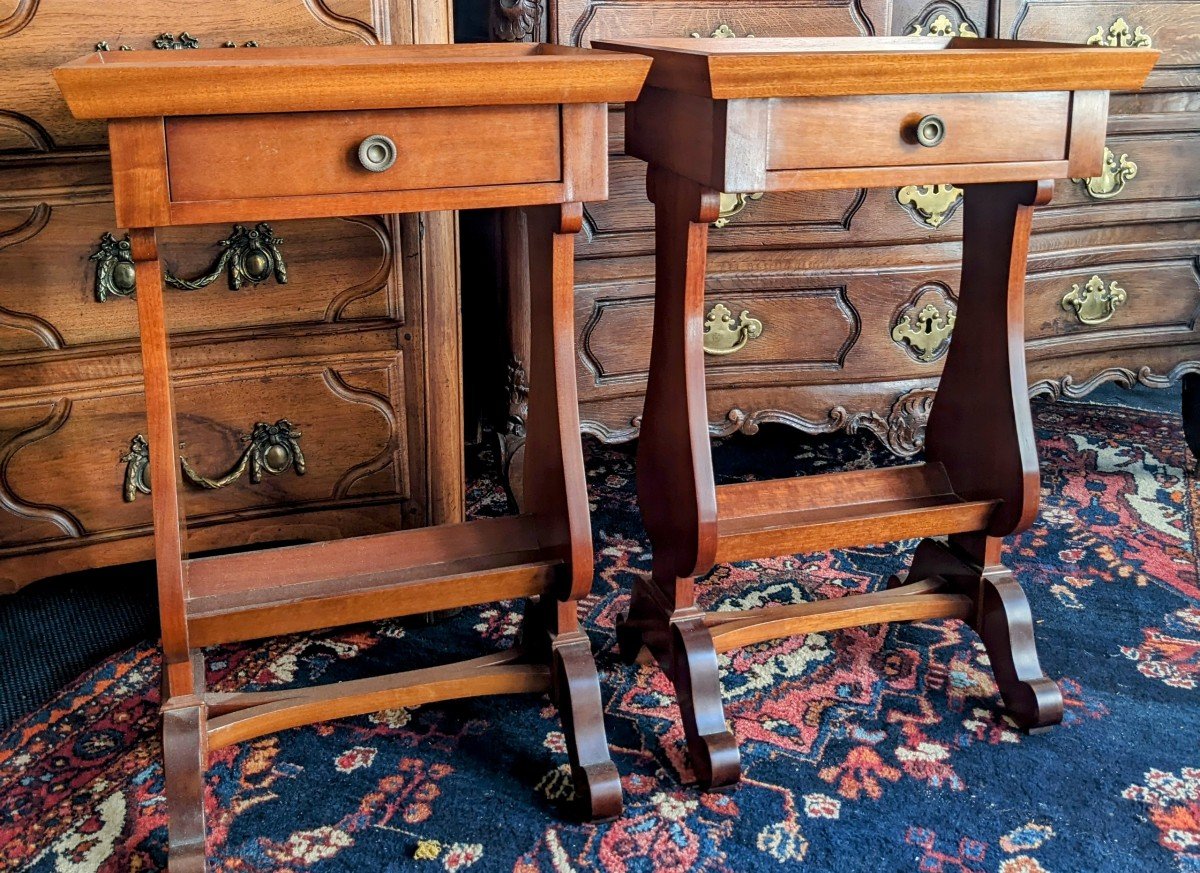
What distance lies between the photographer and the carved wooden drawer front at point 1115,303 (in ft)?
7.18

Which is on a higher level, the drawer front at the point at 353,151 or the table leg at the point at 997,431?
the drawer front at the point at 353,151

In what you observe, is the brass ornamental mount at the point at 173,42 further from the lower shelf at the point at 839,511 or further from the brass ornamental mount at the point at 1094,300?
the brass ornamental mount at the point at 1094,300

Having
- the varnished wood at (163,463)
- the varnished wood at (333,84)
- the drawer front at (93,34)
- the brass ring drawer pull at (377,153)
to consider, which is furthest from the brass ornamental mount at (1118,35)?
the varnished wood at (163,463)

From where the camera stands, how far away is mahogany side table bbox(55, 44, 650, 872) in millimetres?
1140

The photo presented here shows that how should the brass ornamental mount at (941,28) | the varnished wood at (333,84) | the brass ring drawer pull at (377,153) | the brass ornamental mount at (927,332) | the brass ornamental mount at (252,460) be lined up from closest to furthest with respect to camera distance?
the varnished wood at (333,84) < the brass ring drawer pull at (377,153) < the brass ornamental mount at (252,460) < the brass ornamental mount at (941,28) < the brass ornamental mount at (927,332)

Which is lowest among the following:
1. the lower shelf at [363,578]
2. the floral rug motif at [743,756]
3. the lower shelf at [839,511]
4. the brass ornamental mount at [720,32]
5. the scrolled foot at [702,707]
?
the floral rug motif at [743,756]

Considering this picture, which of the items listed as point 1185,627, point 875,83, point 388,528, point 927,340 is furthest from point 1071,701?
point 388,528

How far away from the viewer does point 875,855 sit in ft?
4.34

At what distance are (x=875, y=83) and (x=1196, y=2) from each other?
1.11m

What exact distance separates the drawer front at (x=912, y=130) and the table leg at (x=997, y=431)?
0.35 feet

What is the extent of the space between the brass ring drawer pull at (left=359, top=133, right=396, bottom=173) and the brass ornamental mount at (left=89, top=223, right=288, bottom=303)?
451 millimetres

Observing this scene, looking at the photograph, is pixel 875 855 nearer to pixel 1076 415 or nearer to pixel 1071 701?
pixel 1071 701

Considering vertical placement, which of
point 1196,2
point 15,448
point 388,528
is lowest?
point 388,528

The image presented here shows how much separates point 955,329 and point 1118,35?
0.72 meters
